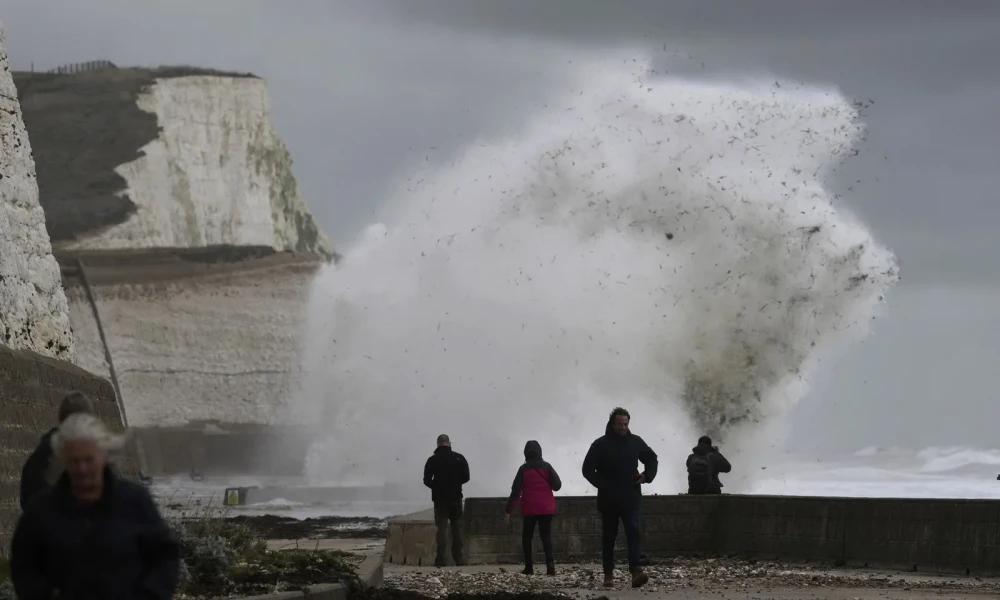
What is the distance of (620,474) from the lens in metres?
13.8

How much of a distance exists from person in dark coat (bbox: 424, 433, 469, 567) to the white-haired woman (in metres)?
12.2

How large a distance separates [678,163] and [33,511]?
41391mm

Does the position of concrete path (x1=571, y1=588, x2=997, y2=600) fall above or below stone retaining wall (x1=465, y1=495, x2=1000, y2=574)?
below

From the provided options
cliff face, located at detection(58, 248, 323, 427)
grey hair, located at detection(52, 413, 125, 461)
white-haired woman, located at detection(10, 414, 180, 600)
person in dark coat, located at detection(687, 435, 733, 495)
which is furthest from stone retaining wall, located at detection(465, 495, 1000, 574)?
cliff face, located at detection(58, 248, 323, 427)

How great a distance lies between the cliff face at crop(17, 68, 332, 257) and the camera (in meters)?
93.5

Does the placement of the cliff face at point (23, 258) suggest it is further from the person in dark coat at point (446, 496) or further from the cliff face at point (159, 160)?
the cliff face at point (159, 160)

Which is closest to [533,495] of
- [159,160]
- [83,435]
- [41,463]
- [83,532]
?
[41,463]

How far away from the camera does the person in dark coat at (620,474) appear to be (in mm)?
13797

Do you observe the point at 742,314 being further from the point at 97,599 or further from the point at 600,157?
the point at 97,599

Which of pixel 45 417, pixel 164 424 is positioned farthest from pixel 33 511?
pixel 164 424

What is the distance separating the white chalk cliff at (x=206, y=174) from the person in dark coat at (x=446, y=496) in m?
77.4

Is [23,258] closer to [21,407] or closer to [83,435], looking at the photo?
[21,407]

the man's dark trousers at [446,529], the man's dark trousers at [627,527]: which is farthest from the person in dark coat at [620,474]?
the man's dark trousers at [446,529]

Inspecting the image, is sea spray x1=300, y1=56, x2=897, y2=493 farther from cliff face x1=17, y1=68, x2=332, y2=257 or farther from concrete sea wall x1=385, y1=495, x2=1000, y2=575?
cliff face x1=17, y1=68, x2=332, y2=257
